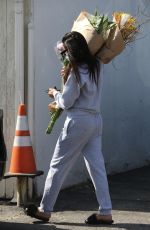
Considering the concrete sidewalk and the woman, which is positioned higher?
the woman

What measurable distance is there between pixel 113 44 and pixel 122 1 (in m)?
3.17

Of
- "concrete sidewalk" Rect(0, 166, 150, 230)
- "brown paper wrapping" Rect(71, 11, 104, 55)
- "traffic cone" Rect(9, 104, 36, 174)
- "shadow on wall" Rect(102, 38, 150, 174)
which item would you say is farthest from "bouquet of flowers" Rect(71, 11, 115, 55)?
"shadow on wall" Rect(102, 38, 150, 174)

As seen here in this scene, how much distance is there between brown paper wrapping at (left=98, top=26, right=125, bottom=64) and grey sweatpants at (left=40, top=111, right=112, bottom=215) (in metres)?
0.59

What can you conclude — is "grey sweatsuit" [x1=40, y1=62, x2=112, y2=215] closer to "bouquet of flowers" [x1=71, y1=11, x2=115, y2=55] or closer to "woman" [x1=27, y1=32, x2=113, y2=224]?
"woman" [x1=27, y1=32, x2=113, y2=224]

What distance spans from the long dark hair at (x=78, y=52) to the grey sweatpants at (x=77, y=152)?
1.34ft

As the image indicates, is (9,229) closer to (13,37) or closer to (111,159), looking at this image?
(13,37)

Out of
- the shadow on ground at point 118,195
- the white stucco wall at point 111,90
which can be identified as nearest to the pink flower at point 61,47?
the white stucco wall at point 111,90

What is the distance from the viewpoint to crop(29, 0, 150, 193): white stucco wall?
770 cm

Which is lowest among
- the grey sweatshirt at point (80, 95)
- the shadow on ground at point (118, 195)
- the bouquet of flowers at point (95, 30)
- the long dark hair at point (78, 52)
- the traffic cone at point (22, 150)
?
the shadow on ground at point (118, 195)

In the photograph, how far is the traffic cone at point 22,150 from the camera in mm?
7195

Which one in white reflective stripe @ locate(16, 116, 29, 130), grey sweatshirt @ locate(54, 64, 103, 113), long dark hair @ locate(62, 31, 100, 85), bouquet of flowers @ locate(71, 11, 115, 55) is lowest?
white reflective stripe @ locate(16, 116, 29, 130)

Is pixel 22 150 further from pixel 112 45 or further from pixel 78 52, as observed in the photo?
pixel 112 45

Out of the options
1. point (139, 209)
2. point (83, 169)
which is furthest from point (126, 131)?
point (139, 209)

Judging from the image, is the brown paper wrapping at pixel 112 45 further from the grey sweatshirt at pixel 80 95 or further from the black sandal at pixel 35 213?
the black sandal at pixel 35 213
